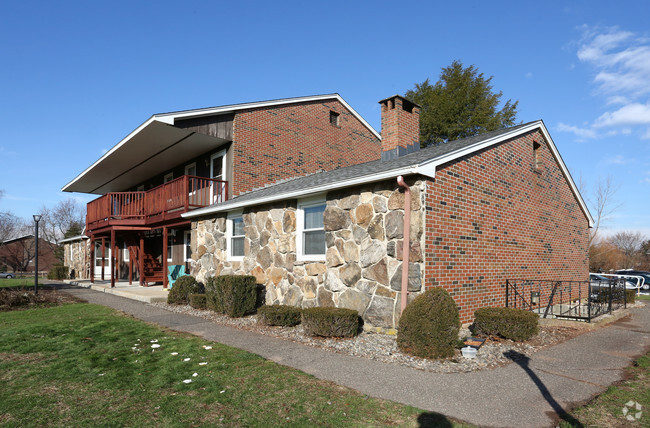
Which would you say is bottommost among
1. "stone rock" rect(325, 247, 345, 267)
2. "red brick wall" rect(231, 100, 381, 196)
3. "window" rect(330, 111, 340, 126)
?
"stone rock" rect(325, 247, 345, 267)

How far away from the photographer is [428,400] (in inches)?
172

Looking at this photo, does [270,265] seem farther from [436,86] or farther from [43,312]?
[436,86]

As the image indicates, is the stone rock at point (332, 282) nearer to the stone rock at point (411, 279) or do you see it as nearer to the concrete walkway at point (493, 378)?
the stone rock at point (411, 279)

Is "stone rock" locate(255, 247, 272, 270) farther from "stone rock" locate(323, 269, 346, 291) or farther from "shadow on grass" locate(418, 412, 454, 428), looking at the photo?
"shadow on grass" locate(418, 412, 454, 428)

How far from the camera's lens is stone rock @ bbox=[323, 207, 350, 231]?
8.58m

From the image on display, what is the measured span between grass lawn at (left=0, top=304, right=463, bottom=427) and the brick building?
2971 mm

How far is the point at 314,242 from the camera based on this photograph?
31.3ft

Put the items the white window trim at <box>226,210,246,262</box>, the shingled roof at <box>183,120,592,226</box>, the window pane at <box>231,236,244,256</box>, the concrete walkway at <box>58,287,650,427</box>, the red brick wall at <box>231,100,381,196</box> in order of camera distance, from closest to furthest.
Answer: the concrete walkway at <box>58,287,650,427</box>
the shingled roof at <box>183,120,592,226</box>
the window pane at <box>231,236,244,256</box>
the white window trim at <box>226,210,246,262</box>
the red brick wall at <box>231,100,381,196</box>

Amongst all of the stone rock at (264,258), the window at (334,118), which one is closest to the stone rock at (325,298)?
the stone rock at (264,258)

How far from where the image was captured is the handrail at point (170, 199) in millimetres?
14422

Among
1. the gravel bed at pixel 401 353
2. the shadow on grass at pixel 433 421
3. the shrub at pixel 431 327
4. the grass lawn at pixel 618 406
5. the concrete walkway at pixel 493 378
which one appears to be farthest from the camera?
the shrub at pixel 431 327

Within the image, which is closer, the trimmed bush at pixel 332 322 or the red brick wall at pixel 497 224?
the trimmed bush at pixel 332 322

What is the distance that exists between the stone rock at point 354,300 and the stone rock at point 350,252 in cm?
61

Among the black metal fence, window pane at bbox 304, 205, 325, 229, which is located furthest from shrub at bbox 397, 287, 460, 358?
the black metal fence
